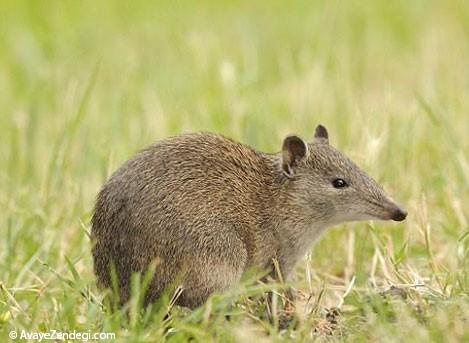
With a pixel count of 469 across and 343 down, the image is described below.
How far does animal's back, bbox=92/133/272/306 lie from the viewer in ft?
18.3

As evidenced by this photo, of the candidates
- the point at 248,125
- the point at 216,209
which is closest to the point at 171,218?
the point at 216,209

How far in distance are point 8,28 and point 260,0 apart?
132 inches

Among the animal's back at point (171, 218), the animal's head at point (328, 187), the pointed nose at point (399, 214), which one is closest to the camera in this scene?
the animal's back at point (171, 218)

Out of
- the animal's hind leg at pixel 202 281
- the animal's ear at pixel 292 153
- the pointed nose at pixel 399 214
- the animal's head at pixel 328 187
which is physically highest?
the animal's ear at pixel 292 153

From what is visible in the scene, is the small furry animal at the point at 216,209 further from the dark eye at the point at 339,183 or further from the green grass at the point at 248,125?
the green grass at the point at 248,125

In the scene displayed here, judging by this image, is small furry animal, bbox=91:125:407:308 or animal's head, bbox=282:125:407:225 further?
animal's head, bbox=282:125:407:225

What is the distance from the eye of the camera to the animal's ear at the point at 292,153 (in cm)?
637

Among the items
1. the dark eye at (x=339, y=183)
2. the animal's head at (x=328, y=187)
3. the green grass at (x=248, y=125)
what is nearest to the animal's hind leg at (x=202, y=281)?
the green grass at (x=248, y=125)

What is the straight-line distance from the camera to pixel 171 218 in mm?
5605

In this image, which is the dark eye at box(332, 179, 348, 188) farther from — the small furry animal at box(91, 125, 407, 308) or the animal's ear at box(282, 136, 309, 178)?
the animal's ear at box(282, 136, 309, 178)

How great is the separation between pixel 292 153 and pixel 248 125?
8.16 ft

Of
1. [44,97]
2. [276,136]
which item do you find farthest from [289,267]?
[44,97]

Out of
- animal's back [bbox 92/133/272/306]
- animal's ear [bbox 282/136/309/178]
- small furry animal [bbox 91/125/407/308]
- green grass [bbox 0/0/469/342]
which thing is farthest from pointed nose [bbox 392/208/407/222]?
animal's back [bbox 92/133/272/306]

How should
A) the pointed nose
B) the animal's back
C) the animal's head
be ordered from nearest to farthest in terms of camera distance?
the animal's back, the pointed nose, the animal's head
